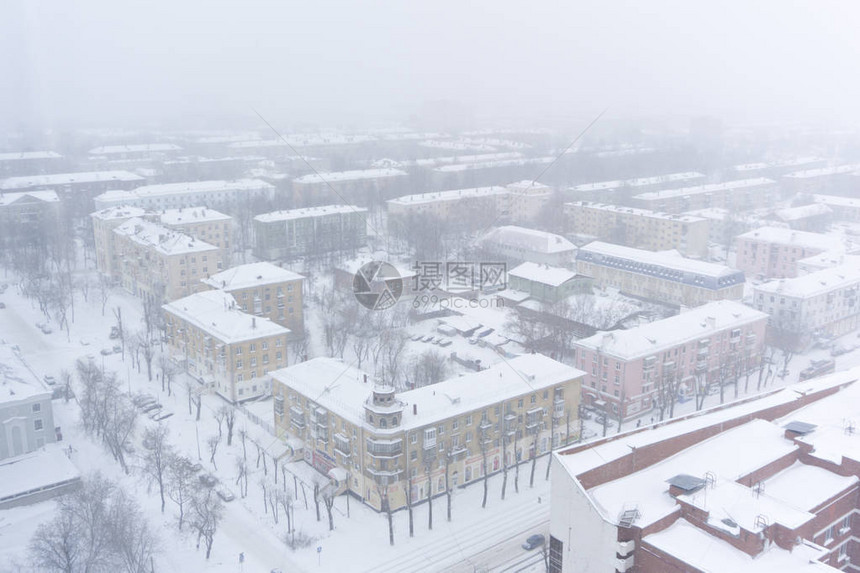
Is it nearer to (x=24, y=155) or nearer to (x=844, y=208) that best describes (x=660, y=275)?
(x=844, y=208)

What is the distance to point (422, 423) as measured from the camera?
4.90 meters

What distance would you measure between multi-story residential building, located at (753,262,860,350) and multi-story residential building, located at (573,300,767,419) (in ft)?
2.61

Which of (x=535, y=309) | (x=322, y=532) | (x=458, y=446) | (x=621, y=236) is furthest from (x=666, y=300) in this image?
(x=322, y=532)

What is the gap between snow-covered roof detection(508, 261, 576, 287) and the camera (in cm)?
877

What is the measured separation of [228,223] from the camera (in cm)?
1102

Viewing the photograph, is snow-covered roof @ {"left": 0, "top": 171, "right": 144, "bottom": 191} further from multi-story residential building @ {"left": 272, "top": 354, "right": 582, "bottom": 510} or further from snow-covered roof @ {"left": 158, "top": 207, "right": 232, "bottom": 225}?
multi-story residential building @ {"left": 272, "top": 354, "right": 582, "bottom": 510}

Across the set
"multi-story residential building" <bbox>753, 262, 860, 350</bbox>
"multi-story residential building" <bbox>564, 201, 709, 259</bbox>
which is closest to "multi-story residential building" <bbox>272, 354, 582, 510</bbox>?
"multi-story residential building" <bbox>753, 262, 860, 350</bbox>

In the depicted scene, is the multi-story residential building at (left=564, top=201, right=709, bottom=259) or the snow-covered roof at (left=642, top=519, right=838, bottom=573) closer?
the snow-covered roof at (left=642, top=519, right=838, bottom=573)

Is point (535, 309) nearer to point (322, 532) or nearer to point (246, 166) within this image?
point (322, 532)

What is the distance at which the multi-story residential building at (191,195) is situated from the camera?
41.9ft

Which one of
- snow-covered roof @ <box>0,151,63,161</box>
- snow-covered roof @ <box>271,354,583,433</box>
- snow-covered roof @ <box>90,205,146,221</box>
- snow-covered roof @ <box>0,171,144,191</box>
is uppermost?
snow-covered roof @ <box>0,151,63,161</box>

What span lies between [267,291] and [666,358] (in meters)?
4.02

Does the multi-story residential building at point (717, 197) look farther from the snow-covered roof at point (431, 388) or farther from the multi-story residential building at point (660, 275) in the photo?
the snow-covered roof at point (431, 388)

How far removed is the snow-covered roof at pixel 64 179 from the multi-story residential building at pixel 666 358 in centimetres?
1022
